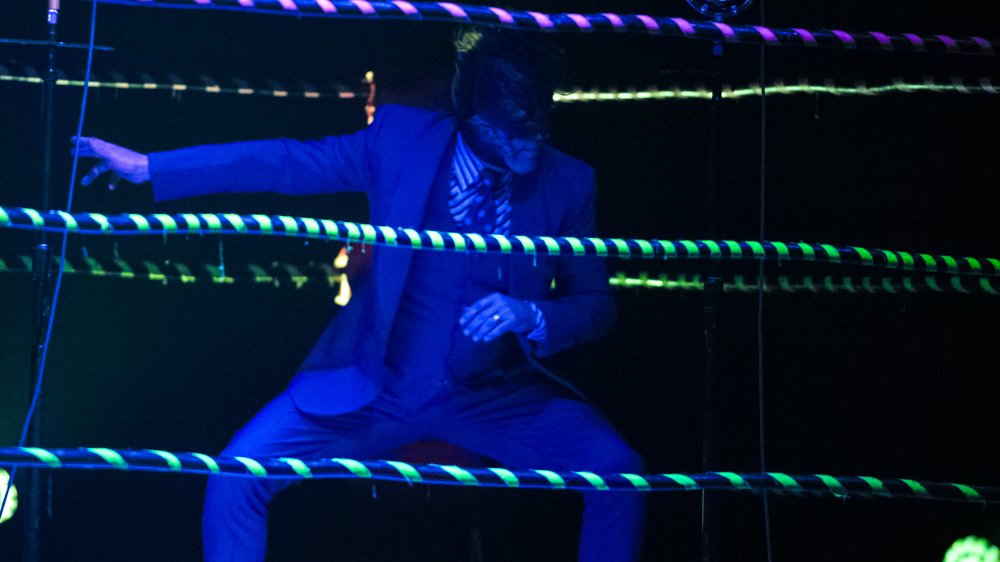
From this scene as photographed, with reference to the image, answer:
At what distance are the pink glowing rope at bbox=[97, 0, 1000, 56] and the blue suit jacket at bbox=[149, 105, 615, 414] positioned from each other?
43cm

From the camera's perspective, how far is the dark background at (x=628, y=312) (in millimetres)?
2834

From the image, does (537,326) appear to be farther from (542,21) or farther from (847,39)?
(847,39)

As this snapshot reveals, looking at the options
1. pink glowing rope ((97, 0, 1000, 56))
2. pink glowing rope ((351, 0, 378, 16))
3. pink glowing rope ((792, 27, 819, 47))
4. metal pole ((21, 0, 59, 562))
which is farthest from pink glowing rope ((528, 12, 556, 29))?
metal pole ((21, 0, 59, 562))

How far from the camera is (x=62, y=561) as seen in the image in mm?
2818

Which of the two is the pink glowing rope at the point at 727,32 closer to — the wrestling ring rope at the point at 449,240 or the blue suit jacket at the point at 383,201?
the wrestling ring rope at the point at 449,240

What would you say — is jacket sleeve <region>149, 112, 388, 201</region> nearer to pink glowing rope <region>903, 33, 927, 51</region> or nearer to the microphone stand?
the microphone stand

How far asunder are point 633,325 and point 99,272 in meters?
1.34

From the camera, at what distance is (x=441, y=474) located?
2148mm

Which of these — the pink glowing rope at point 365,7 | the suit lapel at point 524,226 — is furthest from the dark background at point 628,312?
the pink glowing rope at point 365,7

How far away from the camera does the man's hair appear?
2.63 metres

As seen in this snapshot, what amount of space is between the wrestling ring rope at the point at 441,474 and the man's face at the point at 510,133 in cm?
78

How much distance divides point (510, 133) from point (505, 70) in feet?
0.47

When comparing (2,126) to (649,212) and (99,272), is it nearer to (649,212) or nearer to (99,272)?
(99,272)

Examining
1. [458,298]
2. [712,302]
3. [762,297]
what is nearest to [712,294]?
[712,302]
